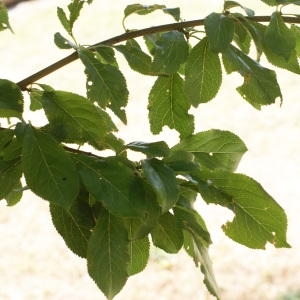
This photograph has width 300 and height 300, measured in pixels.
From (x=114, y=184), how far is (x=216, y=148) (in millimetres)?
185

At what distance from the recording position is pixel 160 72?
70cm

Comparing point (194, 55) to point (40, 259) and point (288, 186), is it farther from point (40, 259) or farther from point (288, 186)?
point (288, 186)

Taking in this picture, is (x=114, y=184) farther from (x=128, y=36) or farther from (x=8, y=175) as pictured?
(x=128, y=36)

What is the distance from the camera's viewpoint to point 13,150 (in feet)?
2.07

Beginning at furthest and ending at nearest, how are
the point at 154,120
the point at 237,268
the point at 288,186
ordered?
the point at 288,186, the point at 237,268, the point at 154,120

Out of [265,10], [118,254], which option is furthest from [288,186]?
[118,254]

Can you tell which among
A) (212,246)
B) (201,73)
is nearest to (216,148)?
(201,73)

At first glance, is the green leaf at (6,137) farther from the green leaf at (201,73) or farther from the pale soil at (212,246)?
the pale soil at (212,246)

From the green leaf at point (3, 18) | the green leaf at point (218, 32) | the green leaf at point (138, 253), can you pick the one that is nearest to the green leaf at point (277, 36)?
the green leaf at point (218, 32)

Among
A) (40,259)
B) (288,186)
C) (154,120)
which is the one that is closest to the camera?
(154,120)

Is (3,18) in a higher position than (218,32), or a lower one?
higher

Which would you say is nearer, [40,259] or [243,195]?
[243,195]

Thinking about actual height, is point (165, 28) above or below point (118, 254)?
above

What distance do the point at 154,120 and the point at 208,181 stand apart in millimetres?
199
